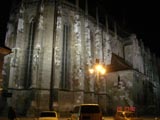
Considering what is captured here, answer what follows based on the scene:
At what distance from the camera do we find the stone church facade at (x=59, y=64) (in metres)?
25.1

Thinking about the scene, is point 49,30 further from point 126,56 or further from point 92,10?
point 126,56

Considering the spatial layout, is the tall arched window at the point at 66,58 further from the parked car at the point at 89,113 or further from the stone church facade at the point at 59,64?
the parked car at the point at 89,113

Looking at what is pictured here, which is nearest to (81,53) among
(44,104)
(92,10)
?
(44,104)

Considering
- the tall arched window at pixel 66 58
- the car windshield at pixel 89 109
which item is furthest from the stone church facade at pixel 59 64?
the car windshield at pixel 89 109

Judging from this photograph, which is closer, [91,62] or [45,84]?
[45,84]

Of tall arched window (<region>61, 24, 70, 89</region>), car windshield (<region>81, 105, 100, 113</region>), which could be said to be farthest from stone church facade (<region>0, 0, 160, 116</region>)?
car windshield (<region>81, 105, 100, 113</region>)

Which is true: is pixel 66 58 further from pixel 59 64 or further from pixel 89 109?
pixel 89 109

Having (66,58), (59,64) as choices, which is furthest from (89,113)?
(66,58)

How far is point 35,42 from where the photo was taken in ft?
87.0

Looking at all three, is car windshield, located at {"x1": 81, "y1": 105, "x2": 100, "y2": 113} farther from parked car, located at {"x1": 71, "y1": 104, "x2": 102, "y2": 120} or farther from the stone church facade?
the stone church facade

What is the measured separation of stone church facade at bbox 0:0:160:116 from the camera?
25.1m

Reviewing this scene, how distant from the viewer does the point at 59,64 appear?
1012 inches

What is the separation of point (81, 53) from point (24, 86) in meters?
9.11

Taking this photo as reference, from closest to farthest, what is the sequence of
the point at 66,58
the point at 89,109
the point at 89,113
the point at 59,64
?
the point at 89,113 < the point at 89,109 < the point at 59,64 < the point at 66,58
